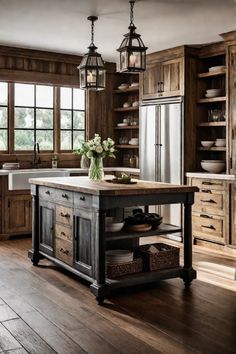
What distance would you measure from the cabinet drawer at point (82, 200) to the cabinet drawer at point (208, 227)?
2274 millimetres

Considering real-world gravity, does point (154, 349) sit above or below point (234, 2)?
below

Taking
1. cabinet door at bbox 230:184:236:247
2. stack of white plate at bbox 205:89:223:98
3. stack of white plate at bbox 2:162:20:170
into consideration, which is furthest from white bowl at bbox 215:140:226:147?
stack of white plate at bbox 2:162:20:170

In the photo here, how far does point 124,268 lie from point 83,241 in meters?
0.44

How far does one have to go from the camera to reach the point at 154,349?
291 centimetres

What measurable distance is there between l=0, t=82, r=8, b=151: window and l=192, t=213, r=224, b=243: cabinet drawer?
294 centimetres

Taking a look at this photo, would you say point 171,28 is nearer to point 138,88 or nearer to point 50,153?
point 138,88

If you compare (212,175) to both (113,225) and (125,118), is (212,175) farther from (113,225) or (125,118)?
(125,118)

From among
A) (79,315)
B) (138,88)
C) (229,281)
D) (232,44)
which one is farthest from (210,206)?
(79,315)

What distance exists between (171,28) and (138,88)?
1935 mm

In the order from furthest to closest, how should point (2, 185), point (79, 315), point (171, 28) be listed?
point (2, 185) → point (171, 28) → point (79, 315)

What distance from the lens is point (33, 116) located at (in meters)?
7.20

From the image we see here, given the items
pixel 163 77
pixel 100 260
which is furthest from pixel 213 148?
pixel 100 260

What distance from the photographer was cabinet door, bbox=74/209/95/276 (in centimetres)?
406

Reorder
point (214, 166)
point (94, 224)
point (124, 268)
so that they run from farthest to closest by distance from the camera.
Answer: point (214, 166)
point (124, 268)
point (94, 224)
